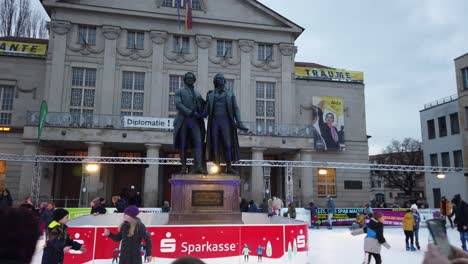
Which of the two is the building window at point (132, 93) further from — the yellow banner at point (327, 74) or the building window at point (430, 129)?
the building window at point (430, 129)

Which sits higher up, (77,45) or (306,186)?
(77,45)

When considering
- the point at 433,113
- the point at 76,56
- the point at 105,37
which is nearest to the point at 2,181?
the point at 76,56

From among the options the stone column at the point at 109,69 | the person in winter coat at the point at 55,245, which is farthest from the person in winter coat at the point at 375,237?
the stone column at the point at 109,69

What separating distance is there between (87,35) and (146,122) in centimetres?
1064

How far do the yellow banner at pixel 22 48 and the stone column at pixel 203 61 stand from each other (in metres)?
13.6

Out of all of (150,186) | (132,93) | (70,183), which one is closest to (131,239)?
(150,186)

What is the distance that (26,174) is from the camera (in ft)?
90.5

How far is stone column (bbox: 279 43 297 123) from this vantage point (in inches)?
Answer: 1373

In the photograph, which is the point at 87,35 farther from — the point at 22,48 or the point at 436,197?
the point at 436,197

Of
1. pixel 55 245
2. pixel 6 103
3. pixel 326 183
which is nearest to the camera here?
pixel 55 245

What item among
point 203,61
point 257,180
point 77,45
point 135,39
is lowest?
point 257,180

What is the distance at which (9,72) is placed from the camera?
3166 cm

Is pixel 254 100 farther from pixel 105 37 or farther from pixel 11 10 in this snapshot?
pixel 11 10

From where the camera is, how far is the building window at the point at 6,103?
3113 centimetres
